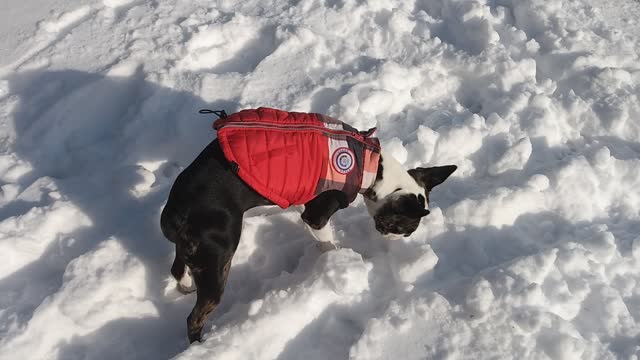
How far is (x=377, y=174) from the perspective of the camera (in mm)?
4516

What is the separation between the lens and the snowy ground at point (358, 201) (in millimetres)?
4035

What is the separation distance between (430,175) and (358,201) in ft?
2.57

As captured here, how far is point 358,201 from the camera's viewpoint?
518cm

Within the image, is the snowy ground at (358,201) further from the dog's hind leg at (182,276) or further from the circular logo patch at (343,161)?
the circular logo patch at (343,161)

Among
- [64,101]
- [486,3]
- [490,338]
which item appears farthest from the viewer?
[486,3]

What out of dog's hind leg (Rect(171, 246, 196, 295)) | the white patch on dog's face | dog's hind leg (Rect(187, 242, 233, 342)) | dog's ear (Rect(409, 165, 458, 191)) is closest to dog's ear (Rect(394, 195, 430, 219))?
the white patch on dog's face

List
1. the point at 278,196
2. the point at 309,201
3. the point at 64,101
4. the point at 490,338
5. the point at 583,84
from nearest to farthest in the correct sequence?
1. the point at 490,338
2. the point at 278,196
3. the point at 309,201
4. the point at 64,101
5. the point at 583,84

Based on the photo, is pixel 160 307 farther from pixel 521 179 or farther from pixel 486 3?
pixel 486 3

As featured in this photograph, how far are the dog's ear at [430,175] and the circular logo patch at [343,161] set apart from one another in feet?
2.40

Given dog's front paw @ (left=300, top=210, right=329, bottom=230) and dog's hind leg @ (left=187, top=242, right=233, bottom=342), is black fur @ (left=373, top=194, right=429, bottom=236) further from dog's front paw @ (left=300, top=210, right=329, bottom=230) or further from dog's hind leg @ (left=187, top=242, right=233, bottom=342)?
dog's hind leg @ (left=187, top=242, right=233, bottom=342)

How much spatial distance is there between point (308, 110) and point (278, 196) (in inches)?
66.0

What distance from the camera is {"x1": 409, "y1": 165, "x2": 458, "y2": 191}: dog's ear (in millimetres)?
4699

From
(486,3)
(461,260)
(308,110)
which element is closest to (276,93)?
(308,110)

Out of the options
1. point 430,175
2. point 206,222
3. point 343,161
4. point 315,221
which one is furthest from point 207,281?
point 430,175
